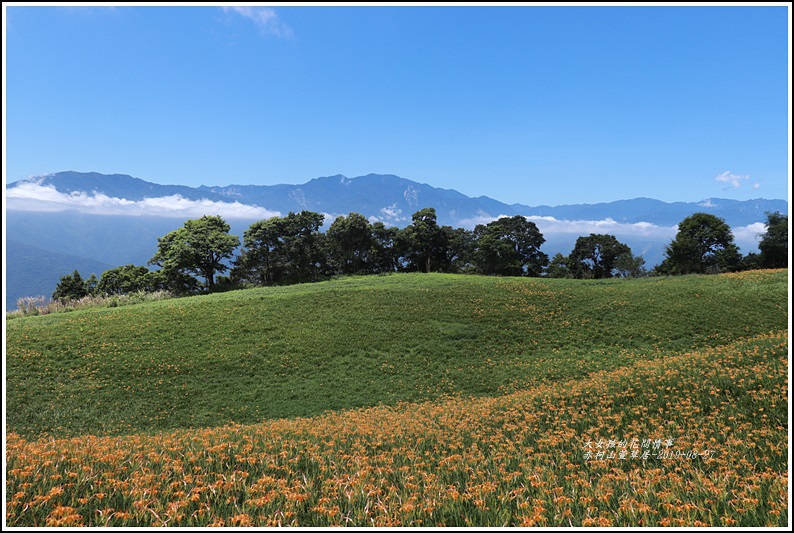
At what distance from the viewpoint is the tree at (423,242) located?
59.7 m

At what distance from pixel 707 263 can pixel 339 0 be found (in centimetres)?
6336

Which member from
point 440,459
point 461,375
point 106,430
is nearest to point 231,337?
point 106,430

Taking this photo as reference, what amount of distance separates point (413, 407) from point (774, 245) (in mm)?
51124

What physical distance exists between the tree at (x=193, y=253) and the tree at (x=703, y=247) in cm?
5450

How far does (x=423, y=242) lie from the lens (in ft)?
197

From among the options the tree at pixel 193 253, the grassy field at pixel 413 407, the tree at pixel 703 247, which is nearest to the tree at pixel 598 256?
the tree at pixel 703 247

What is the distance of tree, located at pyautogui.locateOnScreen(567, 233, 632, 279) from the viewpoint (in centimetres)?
5934

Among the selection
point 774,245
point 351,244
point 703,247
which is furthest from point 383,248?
point 774,245

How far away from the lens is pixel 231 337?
21.7 metres

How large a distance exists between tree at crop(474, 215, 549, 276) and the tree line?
0.14 meters

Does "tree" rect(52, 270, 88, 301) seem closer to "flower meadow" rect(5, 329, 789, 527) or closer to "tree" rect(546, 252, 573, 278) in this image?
Answer: "flower meadow" rect(5, 329, 789, 527)

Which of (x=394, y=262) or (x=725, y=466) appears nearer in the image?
(x=725, y=466)

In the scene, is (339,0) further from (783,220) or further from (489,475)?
(783,220)

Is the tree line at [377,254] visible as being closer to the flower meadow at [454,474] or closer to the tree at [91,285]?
the tree at [91,285]
